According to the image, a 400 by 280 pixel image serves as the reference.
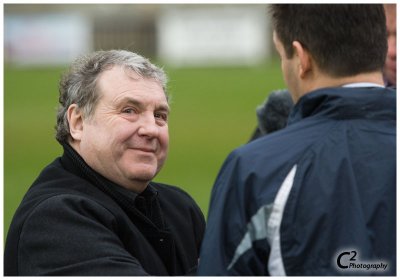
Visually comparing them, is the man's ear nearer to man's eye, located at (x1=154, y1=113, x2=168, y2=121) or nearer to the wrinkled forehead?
the wrinkled forehead

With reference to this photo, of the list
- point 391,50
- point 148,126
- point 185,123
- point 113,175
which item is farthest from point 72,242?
point 185,123

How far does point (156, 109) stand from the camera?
3.19 meters

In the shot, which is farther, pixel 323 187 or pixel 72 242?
pixel 72 242

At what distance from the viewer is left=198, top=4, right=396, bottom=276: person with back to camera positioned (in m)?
2.18

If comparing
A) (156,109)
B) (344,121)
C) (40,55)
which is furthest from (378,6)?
(40,55)

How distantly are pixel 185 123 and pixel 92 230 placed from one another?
21.9m

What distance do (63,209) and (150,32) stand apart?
156ft

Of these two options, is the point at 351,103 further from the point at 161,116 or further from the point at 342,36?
the point at 161,116

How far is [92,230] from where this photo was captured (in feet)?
8.94

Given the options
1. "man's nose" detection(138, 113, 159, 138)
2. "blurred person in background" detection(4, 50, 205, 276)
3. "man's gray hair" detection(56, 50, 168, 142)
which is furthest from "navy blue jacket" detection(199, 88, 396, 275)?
"man's gray hair" detection(56, 50, 168, 142)

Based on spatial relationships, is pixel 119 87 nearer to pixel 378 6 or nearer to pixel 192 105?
pixel 378 6

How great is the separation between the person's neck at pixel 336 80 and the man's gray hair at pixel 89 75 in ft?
3.25

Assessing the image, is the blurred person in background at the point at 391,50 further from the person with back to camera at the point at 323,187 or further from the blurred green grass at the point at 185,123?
the person with back to camera at the point at 323,187

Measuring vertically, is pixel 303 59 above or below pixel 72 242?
above
